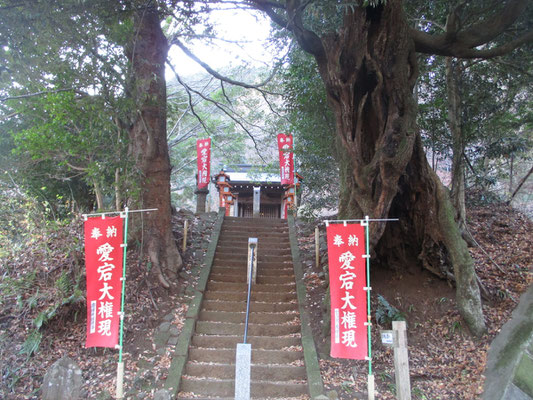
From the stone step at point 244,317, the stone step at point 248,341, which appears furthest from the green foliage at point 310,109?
the stone step at point 248,341

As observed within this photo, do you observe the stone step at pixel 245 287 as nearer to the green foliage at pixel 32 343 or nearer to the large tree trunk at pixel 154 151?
the large tree trunk at pixel 154 151

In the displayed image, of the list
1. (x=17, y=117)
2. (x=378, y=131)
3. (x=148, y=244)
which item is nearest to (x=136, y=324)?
(x=148, y=244)

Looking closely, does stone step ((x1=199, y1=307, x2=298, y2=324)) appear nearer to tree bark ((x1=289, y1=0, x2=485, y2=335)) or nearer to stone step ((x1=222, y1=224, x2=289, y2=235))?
tree bark ((x1=289, y1=0, x2=485, y2=335))

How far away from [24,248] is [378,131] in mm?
7485

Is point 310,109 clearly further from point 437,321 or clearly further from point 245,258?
point 437,321

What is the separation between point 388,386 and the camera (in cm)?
513

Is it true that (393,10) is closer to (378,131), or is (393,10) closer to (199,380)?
(378,131)

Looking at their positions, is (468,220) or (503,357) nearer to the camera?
(503,357)

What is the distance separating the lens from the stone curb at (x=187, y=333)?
5.21 m

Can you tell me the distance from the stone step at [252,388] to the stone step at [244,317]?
59.8 inches

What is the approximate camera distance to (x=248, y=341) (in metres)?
6.21

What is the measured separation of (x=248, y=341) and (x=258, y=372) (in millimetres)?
690

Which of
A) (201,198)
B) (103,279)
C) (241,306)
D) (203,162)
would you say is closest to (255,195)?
(201,198)

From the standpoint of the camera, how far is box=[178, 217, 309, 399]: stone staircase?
17.4 feet
